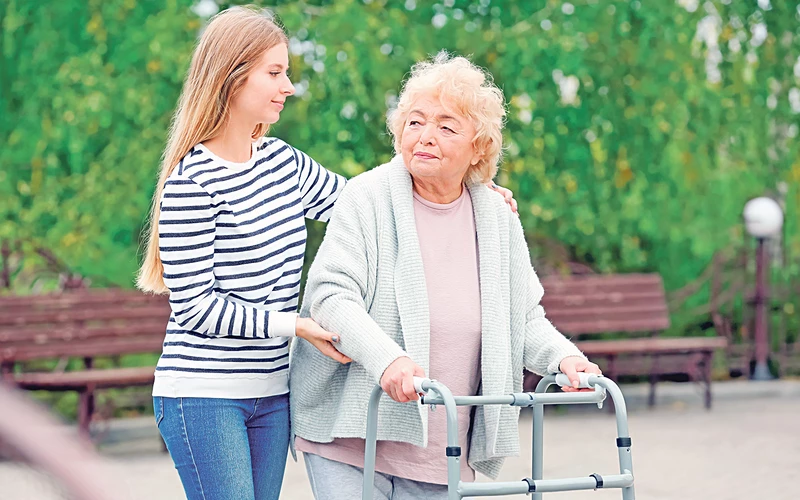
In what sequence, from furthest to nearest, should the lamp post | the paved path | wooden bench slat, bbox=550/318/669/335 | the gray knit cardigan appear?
→ 1. the lamp post
2. wooden bench slat, bbox=550/318/669/335
3. the paved path
4. the gray knit cardigan

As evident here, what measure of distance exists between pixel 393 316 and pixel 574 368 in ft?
1.45

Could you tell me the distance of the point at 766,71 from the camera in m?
8.95

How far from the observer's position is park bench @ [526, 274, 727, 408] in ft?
27.5

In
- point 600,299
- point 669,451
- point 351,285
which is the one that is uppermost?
point 351,285

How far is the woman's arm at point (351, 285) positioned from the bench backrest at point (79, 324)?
4607 mm

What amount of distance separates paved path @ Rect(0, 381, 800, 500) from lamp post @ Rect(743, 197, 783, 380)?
20.5 inches

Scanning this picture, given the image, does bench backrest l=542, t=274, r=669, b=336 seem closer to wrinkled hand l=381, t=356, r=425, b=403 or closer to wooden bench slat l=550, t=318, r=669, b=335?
wooden bench slat l=550, t=318, r=669, b=335

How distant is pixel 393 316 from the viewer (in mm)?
2811

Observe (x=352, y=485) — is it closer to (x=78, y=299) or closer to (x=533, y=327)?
(x=533, y=327)

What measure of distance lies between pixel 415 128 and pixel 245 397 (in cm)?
76

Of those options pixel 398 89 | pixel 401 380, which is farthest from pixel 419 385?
pixel 398 89

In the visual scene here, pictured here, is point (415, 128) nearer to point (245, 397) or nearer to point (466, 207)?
point (466, 207)

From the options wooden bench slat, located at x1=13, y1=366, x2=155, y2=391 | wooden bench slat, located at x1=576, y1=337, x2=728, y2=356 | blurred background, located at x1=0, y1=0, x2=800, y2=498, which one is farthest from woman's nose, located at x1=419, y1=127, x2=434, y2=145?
wooden bench slat, located at x1=576, y1=337, x2=728, y2=356

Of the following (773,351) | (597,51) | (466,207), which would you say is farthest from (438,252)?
(773,351)
